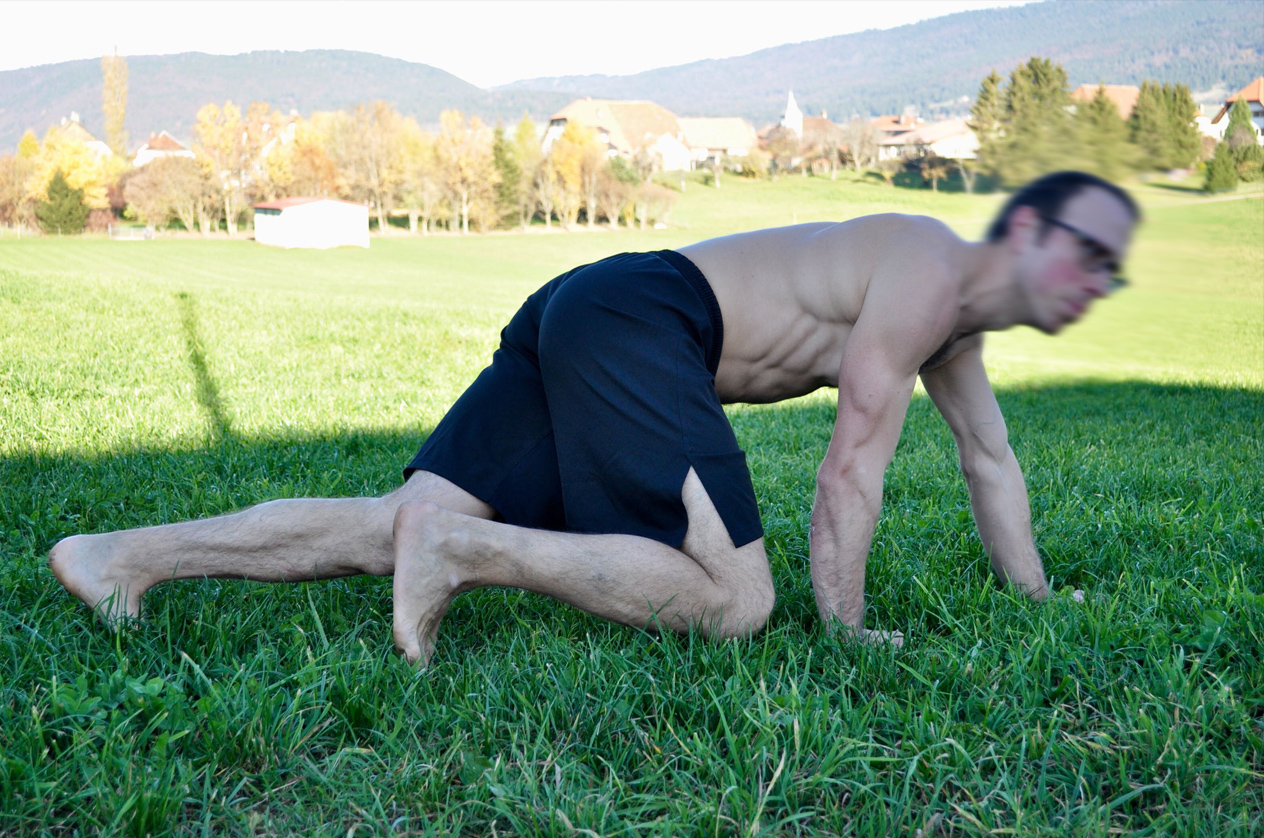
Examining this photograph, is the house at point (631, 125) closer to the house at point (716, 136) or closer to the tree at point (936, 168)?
the house at point (716, 136)

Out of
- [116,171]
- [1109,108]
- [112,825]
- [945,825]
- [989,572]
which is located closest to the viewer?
[112,825]

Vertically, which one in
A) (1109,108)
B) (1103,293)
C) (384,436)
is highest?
(1109,108)

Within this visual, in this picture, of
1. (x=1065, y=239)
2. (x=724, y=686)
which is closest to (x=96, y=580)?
(x=724, y=686)

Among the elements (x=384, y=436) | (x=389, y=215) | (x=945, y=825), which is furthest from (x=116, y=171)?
(x=945, y=825)

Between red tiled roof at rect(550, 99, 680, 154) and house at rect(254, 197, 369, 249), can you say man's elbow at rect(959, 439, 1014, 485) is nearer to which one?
house at rect(254, 197, 369, 249)

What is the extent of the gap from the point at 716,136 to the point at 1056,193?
161393 millimetres

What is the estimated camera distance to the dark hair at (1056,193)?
6.87 ft

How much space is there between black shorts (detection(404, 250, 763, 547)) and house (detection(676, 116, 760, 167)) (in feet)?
491

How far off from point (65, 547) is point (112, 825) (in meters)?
1.19

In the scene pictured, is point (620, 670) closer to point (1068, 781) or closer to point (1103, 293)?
point (1068, 781)

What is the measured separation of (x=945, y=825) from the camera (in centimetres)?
192

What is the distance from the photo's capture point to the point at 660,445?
2588mm

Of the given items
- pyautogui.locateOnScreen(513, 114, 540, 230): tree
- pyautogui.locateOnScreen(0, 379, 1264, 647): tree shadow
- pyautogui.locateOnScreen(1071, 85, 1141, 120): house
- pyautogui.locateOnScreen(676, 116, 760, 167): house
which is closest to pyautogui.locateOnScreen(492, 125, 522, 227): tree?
pyautogui.locateOnScreen(513, 114, 540, 230): tree

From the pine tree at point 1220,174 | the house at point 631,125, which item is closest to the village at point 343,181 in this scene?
the house at point 631,125
